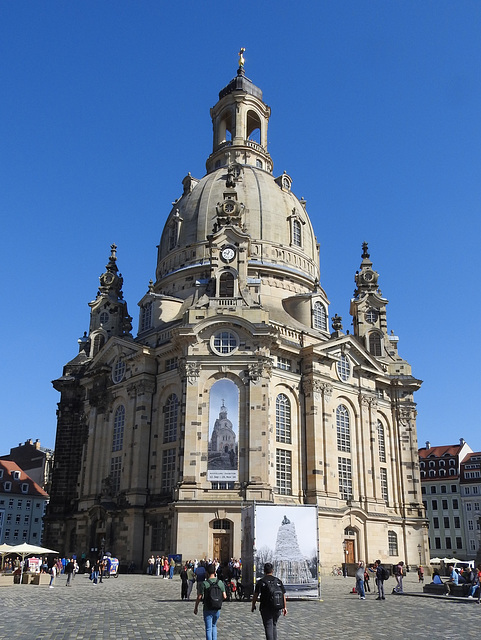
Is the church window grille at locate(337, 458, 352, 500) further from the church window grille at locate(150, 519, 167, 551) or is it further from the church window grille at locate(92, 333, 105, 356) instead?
the church window grille at locate(92, 333, 105, 356)

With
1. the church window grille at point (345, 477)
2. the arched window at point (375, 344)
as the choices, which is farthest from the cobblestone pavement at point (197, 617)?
the arched window at point (375, 344)

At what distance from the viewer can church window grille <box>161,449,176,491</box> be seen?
55.2m

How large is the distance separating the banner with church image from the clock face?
12.1 m

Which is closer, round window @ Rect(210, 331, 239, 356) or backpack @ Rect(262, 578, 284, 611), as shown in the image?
backpack @ Rect(262, 578, 284, 611)

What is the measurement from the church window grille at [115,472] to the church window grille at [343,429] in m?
20.9

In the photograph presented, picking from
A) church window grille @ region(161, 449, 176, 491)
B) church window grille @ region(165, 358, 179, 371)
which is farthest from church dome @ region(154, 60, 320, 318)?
church window grille @ region(161, 449, 176, 491)

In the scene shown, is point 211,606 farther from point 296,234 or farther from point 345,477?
point 296,234

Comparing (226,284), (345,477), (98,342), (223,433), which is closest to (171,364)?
(226,284)

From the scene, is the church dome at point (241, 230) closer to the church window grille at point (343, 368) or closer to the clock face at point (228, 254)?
the clock face at point (228, 254)

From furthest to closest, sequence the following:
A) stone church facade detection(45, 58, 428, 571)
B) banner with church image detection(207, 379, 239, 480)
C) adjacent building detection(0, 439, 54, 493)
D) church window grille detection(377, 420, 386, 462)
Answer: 1. adjacent building detection(0, 439, 54, 493)
2. church window grille detection(377, 420, 386, 462)
3. stone church facade detection(45, 58, 428, 571)
4. banner with church image detection(207, 379, 239, 480)

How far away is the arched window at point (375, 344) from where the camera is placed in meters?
72.6

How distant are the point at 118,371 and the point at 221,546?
22.7m

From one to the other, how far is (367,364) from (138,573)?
3018 centimetres

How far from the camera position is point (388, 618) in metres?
23.3
